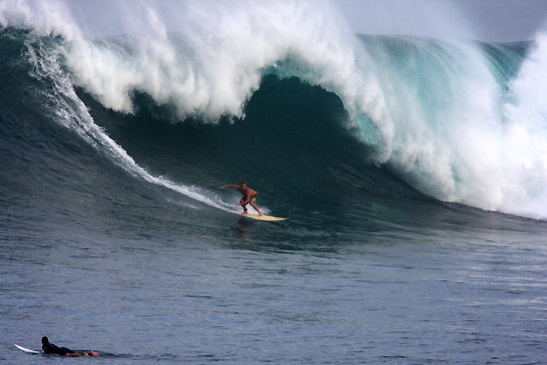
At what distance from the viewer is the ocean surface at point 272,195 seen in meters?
5.29

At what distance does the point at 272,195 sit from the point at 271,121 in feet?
11.9

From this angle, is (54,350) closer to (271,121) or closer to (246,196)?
(246,196)

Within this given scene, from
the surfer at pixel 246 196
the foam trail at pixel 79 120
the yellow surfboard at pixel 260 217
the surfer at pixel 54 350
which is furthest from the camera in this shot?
the foam trail at pixel 79 120

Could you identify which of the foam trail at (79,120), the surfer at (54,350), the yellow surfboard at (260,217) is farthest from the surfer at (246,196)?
the surfer at (54,350)

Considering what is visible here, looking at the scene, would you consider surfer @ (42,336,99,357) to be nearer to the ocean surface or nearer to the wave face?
the ocean surface

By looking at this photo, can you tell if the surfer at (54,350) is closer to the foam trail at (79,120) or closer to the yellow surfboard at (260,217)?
the yellow surfboard at (260,217)

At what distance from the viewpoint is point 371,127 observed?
53.9 feet

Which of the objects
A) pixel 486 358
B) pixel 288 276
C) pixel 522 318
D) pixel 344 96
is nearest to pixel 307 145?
pixel 344 96

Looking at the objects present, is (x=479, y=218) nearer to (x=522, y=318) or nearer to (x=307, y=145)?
(x=307, y=145)

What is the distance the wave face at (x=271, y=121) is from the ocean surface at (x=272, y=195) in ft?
0.19

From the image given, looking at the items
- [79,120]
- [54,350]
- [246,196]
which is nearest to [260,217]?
[246,196]

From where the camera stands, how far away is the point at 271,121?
52.3 feet

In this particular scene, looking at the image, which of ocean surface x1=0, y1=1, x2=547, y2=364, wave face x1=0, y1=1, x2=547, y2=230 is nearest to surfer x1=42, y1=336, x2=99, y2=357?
ocean surface x1=0, y1=1, x2=547, y2=364

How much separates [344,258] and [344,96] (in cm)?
891
